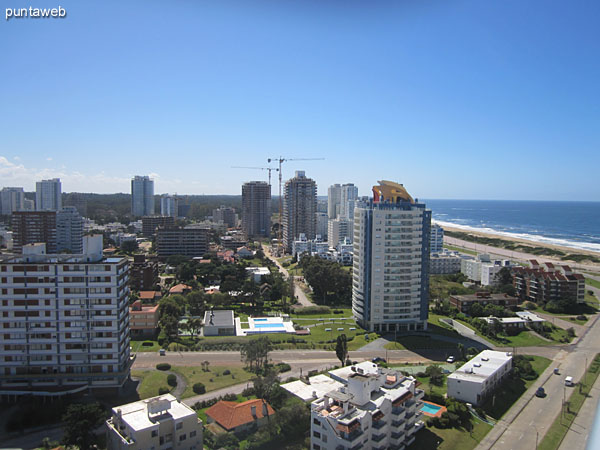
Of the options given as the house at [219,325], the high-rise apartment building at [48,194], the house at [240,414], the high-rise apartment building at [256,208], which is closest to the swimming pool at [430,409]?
the house at [240,414]

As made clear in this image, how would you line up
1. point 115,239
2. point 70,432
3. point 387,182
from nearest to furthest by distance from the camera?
point 70,432
point 387,182
point 115,239

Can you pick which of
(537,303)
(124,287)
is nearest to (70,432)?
(124,287)

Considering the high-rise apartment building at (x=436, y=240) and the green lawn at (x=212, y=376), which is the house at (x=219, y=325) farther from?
the high-rise apartment building at (x=436, y=240)

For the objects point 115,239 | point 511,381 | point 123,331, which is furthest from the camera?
point 115,239

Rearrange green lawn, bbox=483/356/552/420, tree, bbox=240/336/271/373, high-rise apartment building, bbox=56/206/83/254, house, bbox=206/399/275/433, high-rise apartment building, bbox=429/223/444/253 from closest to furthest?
house, bbox=206/399/275/433 < green lawn, bbox=483/356/552/420 < tree, bbox=240/336/271/373 < high-rise apartment building, bbox=56/206/83/254 < high-rise apartment building, bbox=429/223/444/253

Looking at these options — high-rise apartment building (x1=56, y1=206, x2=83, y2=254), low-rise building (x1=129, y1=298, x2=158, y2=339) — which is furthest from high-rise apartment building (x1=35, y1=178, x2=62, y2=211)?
low-rise building (x1=129, y1=298, x2=158, y2=339)

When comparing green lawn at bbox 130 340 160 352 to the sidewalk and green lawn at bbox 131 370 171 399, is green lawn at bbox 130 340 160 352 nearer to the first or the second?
green lawn at bbox 131 370 171 399

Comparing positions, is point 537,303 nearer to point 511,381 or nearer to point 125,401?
point 511,381
